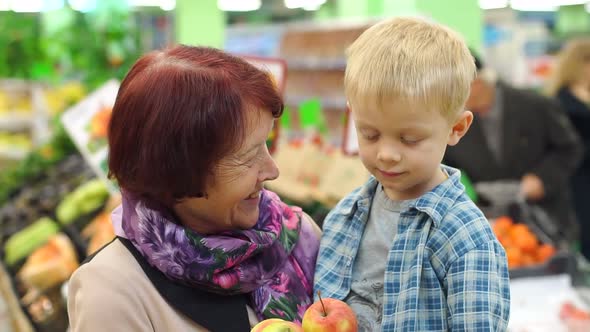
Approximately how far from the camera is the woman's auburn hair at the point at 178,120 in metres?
1.32

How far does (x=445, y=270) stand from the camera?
4.26ft

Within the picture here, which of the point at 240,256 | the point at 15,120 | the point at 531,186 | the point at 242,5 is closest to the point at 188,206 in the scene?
the point at 240,256

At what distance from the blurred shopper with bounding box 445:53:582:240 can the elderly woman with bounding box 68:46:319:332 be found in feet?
8.63

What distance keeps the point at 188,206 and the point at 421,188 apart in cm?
51

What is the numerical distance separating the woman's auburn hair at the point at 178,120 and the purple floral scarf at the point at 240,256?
0.23 feet

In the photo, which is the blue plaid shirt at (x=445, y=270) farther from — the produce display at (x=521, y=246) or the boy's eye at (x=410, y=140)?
the produce display at (x=521, y=246)

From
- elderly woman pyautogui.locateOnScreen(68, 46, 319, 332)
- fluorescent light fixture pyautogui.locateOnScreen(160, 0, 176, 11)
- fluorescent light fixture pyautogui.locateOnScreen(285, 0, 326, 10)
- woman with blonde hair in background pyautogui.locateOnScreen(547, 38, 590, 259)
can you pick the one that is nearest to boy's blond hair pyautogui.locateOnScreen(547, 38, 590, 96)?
woman with blonde hair in background pyautogui.locateOnScreen(547, 38, 590, 259)

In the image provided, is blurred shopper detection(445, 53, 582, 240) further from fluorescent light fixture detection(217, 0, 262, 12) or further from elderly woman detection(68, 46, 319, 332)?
fluorescent light fixture detection(217, 0, 262, 12)

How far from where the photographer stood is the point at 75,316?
4.52 feet

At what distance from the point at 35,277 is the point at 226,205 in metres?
1.96

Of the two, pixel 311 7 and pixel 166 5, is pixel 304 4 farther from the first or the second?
pixel 166 5

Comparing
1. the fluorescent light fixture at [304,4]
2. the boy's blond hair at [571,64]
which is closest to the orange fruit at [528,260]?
the boy's blond hair at [571,64]

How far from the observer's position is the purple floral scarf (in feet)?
4.54

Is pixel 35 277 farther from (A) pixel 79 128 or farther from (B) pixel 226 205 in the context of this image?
(B) pixel 226 205
